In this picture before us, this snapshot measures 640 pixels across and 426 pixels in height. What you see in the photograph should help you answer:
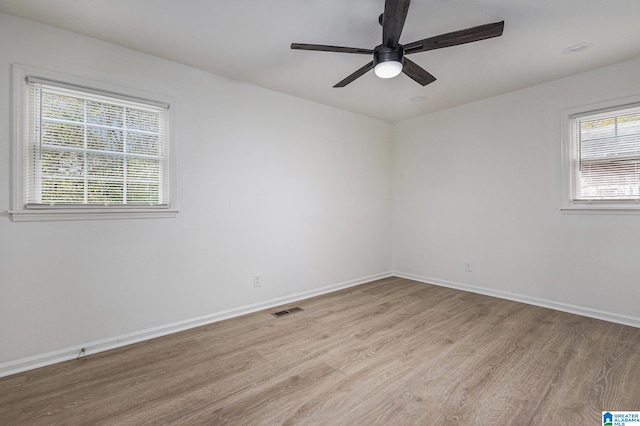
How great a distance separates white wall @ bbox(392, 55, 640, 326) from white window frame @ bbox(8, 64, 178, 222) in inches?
139

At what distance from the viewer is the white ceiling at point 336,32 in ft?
6.97

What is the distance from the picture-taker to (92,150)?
8.21 ft

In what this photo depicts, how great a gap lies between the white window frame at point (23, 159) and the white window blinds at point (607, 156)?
14.1ft

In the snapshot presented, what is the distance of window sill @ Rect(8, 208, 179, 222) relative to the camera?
7.34ft

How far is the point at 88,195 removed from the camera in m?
2.51

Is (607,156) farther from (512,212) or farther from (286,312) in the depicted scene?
(286,312)

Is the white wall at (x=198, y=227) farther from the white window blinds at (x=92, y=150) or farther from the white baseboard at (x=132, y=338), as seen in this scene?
the white window blinds at (x=92, y=150)

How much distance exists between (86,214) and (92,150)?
54cm

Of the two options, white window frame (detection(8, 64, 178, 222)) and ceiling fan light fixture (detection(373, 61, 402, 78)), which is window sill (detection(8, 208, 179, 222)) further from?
ceiling fan light fixture (detection(373, 61, 402, 78))

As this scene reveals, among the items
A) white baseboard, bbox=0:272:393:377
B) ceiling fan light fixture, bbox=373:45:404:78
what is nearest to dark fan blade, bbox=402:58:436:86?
ceiling fan light fixture, bbox=373:45:404:78

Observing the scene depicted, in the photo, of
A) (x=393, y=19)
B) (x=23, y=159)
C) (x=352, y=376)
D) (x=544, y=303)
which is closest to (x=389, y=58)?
(x=393, y=19)

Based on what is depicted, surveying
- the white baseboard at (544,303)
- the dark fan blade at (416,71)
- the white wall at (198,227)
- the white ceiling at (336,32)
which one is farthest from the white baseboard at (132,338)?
the dark fan blade at (416,71)

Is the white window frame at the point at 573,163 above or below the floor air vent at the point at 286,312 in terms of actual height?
above

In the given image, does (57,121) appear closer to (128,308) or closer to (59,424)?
(128,308)
